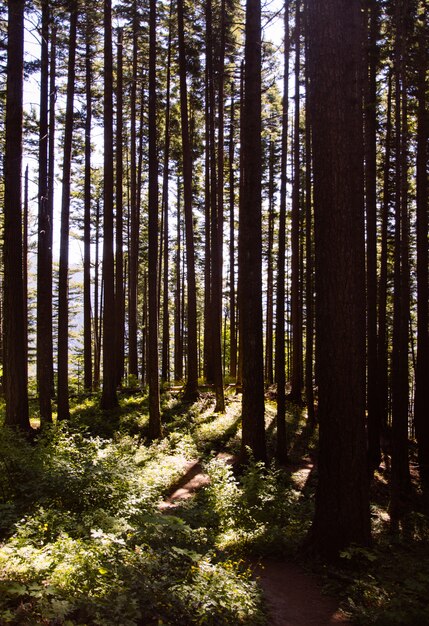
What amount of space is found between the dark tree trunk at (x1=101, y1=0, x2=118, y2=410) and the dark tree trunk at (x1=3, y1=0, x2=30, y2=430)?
453cm

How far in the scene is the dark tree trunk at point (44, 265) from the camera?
46.7 feet

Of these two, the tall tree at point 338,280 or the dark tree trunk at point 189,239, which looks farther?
the dark tree trunk at point 189,239

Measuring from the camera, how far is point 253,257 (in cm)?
1087

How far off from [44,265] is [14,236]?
433 cm

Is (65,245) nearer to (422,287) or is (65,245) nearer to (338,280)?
(338,280)

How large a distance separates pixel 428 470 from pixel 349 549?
10.5 metres

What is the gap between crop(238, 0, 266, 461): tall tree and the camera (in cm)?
1066

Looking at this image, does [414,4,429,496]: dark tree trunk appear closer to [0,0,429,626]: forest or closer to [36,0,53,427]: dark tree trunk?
[0,0,429,626]: forest

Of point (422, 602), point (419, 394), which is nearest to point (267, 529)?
point (422, 602)

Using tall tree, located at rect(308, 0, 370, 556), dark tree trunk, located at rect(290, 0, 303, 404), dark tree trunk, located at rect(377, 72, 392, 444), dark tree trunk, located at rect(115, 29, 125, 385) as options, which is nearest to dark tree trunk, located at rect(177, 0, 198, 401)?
dark tree trunk, located at rect(115, 29, 125, 385)

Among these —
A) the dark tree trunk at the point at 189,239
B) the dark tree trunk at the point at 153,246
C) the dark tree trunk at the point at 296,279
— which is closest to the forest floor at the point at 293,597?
the dark tree trunk at the point at 153,246

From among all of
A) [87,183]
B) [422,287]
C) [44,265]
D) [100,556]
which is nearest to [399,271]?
[422,287]

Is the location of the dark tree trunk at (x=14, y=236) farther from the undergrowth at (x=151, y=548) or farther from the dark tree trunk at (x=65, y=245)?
the dark tree trunk at (x=65, y=245)

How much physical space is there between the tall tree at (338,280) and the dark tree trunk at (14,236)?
288 inches
